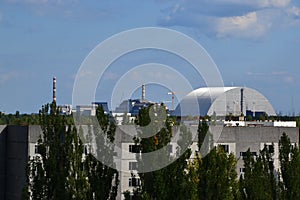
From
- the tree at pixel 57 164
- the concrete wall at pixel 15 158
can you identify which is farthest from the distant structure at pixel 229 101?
the tree at pixel 57 164

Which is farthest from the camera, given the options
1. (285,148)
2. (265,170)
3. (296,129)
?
(296,129)

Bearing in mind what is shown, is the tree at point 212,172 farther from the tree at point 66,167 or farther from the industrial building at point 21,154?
the industrial building at point 21,154

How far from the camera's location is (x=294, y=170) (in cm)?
3291

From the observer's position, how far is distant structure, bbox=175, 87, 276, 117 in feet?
291

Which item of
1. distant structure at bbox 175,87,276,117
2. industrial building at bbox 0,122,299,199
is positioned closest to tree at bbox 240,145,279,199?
industrial building at bbox 0,122,299,199

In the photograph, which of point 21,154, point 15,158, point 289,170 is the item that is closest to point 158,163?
point 289,170

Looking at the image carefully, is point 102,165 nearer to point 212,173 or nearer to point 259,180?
point 212,173

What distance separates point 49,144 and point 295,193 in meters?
11.3

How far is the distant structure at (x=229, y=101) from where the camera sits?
88.6m

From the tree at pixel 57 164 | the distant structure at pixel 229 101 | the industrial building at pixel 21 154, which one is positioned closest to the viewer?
the tree at pixel 57 164

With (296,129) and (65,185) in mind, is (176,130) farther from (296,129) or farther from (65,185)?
(65,185)

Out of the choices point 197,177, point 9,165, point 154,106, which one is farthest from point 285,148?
point 9,165

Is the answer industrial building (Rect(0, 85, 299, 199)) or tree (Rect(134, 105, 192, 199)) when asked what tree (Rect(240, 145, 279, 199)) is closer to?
tree (Rect(134, 105, 192, 199))

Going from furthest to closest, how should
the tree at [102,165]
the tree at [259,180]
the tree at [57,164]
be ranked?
1. the tree at [259,180]
2. the tree at [102,165]
3. the tree at [57,164]
